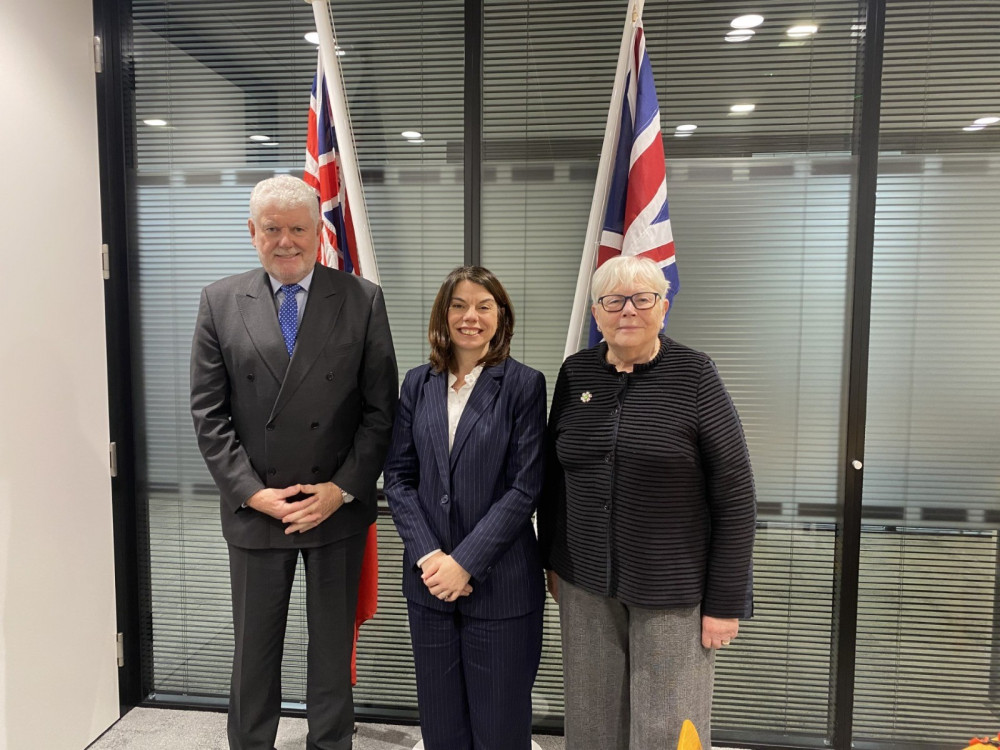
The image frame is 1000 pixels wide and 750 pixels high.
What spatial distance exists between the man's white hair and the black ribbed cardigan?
97 centimetres

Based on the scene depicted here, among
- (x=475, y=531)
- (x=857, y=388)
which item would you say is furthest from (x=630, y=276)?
(x=857, y=388)

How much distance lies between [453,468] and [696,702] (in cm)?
81

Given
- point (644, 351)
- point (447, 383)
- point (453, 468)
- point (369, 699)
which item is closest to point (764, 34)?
point (644, 351)

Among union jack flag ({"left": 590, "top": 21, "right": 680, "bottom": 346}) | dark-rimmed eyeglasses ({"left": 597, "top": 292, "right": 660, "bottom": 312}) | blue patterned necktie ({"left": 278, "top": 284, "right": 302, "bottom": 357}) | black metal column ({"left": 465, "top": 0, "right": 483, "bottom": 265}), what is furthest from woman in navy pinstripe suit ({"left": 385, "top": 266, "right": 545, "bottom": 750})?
black metal column ({"left": 465, "top": 0, "right": 483, "bottom": 265})

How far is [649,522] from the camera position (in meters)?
1.48

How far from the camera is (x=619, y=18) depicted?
232cm

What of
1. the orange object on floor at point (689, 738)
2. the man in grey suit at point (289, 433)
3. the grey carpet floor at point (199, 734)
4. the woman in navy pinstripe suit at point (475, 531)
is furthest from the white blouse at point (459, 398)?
the grey carpet floor at point (199, 734)

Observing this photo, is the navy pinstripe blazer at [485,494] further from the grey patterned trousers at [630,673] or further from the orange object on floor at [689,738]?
the orange object on floor at [689,738]

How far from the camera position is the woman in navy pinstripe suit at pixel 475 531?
5.31 feet

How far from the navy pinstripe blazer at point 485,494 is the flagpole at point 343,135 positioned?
27.6 inches

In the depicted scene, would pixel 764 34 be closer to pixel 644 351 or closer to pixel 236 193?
pixel 644 351

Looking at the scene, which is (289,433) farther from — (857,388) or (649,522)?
(857,388)

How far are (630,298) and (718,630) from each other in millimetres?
811

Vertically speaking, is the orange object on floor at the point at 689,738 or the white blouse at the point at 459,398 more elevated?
the white blouse at the point at 459,398
